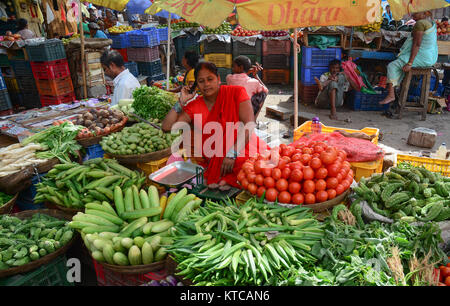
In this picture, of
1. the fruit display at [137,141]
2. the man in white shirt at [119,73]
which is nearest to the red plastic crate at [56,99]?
the man in white shirt at [119,73]

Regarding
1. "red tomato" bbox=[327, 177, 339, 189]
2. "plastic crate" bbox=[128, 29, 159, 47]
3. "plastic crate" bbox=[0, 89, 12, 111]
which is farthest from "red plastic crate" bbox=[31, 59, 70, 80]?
"red tomato" bbox=[327, 177, 339, 189]

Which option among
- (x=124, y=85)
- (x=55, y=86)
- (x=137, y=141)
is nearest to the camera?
(x=137, y=141)

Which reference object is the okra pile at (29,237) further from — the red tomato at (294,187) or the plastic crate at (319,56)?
the plastic crate at (319,56)

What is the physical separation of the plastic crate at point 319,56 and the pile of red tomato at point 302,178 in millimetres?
6381

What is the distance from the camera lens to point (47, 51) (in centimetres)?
768

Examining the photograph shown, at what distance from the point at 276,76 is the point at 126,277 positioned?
991cm

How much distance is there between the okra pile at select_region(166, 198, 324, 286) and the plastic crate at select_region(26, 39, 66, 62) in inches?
280

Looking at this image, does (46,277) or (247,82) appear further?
(247,82)

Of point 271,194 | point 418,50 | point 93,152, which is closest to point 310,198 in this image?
point 271,194

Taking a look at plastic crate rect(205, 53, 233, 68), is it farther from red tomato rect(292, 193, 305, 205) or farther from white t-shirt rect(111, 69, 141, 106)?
red tomato rect(292, 193, 305, 205)

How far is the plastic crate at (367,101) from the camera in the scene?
8438 millimetres

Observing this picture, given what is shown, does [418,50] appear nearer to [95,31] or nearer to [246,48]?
[246,48]
